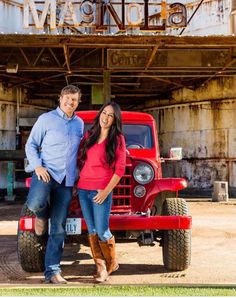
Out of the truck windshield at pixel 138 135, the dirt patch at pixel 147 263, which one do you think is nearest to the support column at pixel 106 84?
the dirt patch at pixel 147 263

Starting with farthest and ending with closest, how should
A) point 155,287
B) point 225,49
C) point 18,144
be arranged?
1. point 18,144
2. point 225,49
3. point 155,287

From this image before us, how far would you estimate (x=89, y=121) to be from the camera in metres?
6.76

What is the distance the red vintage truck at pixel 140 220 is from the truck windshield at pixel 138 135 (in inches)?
19.7

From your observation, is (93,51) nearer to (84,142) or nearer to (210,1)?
(210,1)

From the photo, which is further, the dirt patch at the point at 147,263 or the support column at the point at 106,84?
the support column at the point at 106,84

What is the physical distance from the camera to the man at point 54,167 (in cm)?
495

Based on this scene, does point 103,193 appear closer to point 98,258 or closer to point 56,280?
point 98,258

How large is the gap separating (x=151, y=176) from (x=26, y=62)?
10383 millimetres

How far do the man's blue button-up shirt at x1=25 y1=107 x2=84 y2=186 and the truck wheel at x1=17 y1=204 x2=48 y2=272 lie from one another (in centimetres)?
91

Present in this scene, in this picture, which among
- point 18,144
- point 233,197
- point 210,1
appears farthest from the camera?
point 210,1

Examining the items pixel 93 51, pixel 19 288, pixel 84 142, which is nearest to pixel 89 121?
pixel 84 142

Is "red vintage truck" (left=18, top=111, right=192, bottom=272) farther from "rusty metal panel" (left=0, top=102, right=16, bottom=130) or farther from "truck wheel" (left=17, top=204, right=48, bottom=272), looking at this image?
"rusty metal panel" (left=0, top=102, right=16, bottom=130)

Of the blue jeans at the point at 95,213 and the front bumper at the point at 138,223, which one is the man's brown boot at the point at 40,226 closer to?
the front bumper at the point at 138,223

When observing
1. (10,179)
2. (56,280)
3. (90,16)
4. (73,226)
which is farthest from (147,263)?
(10,179)
